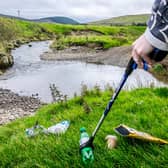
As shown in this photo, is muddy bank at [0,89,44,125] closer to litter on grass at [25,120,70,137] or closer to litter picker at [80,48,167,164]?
litter on grass at [25,120,70,137]

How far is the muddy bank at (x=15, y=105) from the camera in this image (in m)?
18.9

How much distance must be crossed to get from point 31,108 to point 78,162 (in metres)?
16.3

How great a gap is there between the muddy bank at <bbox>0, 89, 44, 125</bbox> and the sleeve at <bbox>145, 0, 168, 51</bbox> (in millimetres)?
15234

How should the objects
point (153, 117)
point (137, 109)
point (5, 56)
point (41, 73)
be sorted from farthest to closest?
1. point (5, 56)
2. point (41, 73)
3. point (137, 109)
4. point (153, 117)

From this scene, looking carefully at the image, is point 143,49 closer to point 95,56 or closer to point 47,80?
point 47,80

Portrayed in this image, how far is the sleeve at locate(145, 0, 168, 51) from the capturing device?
2.61 meters

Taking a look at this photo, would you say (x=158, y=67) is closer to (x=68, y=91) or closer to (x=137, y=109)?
(x=68, y=91)

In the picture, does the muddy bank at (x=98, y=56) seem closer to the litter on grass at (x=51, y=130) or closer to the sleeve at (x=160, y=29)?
the litter on grass at (x=51, y=130)

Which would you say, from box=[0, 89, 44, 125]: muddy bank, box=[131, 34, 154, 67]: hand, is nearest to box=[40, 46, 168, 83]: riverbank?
box=[0, 89, 44, 125]: muddy bank

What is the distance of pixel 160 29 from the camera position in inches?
104

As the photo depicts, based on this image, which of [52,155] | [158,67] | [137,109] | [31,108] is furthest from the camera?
[158,67]

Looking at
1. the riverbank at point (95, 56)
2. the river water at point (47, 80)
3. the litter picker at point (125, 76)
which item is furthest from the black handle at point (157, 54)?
the riverbank at point (95, 56)

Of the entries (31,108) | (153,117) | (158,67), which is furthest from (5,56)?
(153,117)

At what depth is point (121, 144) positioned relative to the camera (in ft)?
16.6
